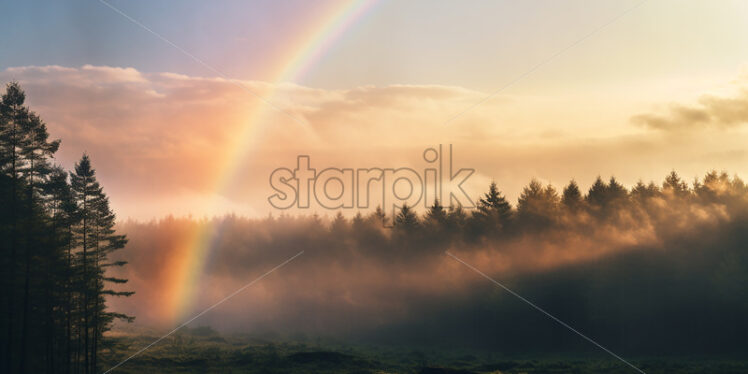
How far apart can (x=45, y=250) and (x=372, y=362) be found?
4139cm

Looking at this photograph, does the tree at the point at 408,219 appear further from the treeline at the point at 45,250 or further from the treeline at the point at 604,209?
the treeline at the point at 45,250

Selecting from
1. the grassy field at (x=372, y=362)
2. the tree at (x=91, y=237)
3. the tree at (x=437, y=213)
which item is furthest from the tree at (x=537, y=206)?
the tree at (x=91, y=237)

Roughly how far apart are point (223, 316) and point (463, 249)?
263 feet

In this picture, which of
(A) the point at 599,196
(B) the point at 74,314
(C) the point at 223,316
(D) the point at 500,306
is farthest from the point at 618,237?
(C) the point at 223,316

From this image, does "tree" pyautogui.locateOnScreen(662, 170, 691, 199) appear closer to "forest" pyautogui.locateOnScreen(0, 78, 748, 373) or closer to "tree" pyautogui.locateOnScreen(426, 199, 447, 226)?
"forest" pyautogui.locateOnScreen(0, 78, 748, 373)

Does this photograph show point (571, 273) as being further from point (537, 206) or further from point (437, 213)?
point (437, 213)

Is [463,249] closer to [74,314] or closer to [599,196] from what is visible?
[599,196]

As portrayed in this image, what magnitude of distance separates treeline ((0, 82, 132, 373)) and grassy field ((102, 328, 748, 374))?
5.22 meters

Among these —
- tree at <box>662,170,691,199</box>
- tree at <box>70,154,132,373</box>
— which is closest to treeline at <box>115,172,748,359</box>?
tree at <box>662,170,691,199</box>

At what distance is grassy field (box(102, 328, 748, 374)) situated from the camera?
2744 inches

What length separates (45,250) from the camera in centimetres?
4972

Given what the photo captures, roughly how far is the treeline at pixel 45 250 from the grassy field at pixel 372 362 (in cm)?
522

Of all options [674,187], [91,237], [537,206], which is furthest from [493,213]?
[91,237]

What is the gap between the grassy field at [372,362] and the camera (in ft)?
229
